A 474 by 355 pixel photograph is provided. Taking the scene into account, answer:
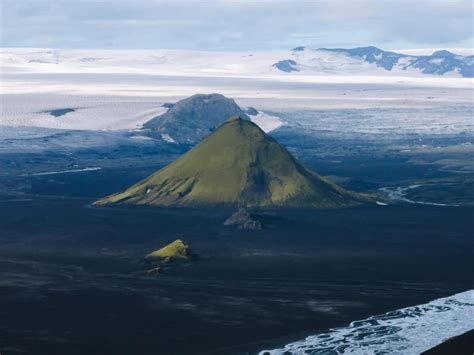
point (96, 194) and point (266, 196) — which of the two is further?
point (96, 194)

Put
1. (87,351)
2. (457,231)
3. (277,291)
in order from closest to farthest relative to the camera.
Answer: (87,351) → (277,291) → (457,231)


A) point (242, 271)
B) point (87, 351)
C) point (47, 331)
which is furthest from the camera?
point (242, 271)

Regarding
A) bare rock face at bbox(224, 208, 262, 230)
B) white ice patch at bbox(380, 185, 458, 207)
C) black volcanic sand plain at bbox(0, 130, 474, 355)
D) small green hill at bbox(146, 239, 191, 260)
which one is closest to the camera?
black volcanic sand plain at bbox(0, 130, 474, 355)

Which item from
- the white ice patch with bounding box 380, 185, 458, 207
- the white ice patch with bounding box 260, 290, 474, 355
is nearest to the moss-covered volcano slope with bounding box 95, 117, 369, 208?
the white ice patch with bounding box 380, 185, 458, 207

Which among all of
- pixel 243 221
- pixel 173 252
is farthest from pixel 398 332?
pixel 243 221

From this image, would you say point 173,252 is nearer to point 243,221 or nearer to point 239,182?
point 243,221

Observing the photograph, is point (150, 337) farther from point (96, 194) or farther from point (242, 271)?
point (96, 194)

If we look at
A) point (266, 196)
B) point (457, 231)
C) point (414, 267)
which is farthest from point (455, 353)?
point (266, 196)

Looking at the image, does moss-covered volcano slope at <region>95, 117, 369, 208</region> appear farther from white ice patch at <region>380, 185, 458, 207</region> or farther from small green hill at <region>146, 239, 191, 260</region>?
small green hill at <region>146, 239, 191, 260</region>
